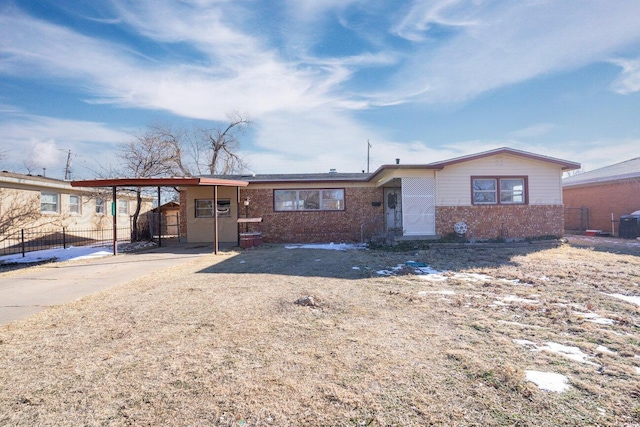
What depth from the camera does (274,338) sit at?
3812 mm

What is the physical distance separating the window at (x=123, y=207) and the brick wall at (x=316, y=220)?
10.5 meters

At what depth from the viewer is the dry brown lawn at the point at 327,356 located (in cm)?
242

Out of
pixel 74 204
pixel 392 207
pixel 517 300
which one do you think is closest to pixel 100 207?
pixel 74 204

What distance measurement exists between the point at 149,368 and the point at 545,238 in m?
13.7

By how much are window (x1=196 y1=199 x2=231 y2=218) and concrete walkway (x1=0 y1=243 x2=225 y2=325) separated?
4.75 m

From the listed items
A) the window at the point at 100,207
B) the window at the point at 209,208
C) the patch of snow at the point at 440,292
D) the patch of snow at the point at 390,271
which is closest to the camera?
the patch of snow at the point at 440,292

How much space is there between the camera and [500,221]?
1241 cm

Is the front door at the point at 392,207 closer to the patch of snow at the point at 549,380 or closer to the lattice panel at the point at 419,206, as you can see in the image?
the lattice panel at the point at 419,206

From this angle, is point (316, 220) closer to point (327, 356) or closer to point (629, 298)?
point (629, 298)

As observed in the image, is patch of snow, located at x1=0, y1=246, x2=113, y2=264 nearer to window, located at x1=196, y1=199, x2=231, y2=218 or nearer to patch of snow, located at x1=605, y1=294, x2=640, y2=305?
window, located at x1=196, y1=199, x2=231, y2=218

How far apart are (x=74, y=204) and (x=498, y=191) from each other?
20.6 meters

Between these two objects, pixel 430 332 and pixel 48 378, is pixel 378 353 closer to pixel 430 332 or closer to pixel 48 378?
pixel 430 332

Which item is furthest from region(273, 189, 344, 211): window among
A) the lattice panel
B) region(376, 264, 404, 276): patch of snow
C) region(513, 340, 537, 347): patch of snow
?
region(513, 340, 537, 347): patch of snow

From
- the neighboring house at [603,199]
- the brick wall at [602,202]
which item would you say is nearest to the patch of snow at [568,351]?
the neighboring house at [603,199]
